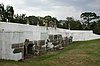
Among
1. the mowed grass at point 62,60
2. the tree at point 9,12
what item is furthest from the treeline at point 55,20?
the mowed grass at point 62,60

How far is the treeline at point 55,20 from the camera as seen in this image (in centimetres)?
5381

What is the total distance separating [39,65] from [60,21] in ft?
228

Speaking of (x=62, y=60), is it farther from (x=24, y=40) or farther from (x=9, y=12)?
(x=9, y=12)

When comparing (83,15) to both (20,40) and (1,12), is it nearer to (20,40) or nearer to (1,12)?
(1,12)

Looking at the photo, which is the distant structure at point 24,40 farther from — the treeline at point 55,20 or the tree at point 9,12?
the tree at point 9,12

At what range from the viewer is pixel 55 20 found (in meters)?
66.8

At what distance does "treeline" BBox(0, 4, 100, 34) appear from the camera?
5381 cm

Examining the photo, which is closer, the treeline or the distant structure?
the distant structure

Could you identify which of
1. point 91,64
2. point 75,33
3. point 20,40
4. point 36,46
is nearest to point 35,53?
point 36,46

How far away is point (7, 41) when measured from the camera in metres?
14.6

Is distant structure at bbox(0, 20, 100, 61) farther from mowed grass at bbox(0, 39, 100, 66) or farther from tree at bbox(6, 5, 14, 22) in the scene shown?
tree at bbox(6, 5, 14, 22)

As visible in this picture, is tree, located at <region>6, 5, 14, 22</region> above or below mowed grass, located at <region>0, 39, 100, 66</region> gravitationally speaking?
above

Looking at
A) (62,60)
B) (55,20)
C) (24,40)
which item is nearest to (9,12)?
(55,20)

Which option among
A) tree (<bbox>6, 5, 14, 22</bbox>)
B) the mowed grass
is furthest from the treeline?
the mowed grass
